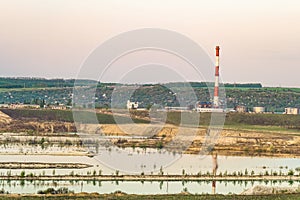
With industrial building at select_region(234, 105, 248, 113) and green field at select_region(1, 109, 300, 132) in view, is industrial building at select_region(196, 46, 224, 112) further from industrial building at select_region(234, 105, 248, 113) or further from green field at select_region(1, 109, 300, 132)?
industrial building at select_region(234, 105, 248, 113)

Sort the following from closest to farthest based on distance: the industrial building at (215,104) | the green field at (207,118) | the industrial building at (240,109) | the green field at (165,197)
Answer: the green field at (165,197) < the green field at (207,118) < the industrial building at (215,104) < the industrial building at (240,109)

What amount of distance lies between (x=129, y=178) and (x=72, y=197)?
9.98m

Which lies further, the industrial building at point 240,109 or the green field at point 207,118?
the industrial building at point 240,109

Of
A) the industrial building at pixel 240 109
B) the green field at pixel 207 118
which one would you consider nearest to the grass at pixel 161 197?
the green field at pixel 207 118

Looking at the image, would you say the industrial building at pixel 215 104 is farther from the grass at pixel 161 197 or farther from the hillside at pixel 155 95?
the grass at pixel 161 197

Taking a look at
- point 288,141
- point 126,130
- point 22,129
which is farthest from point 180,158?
point 22,129

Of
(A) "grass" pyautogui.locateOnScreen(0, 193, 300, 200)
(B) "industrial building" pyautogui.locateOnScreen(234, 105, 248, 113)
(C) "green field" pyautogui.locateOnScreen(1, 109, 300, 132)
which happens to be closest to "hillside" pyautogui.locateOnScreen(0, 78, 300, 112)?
(B) "industrial building" pyautogui.locateOnScreen(234, 105, 248, 113)

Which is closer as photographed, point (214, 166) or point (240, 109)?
point (214, 166)

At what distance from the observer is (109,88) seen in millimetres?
118125

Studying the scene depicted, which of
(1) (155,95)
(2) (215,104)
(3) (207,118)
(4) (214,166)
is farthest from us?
(1) (155,95)

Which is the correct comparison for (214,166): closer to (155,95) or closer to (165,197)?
(165,197)

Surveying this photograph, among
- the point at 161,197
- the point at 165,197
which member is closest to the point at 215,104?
the point at 161,197

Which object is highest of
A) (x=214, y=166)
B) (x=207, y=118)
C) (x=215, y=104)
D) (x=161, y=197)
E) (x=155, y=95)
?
(x=155, y=95)

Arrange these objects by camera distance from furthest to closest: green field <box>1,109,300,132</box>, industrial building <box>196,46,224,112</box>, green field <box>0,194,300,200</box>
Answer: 1. industrial building <box>196,46,224,112</box>
2. green field <box>1,109,300,132</box>
3. green field <box>0,194,300,200</box>
